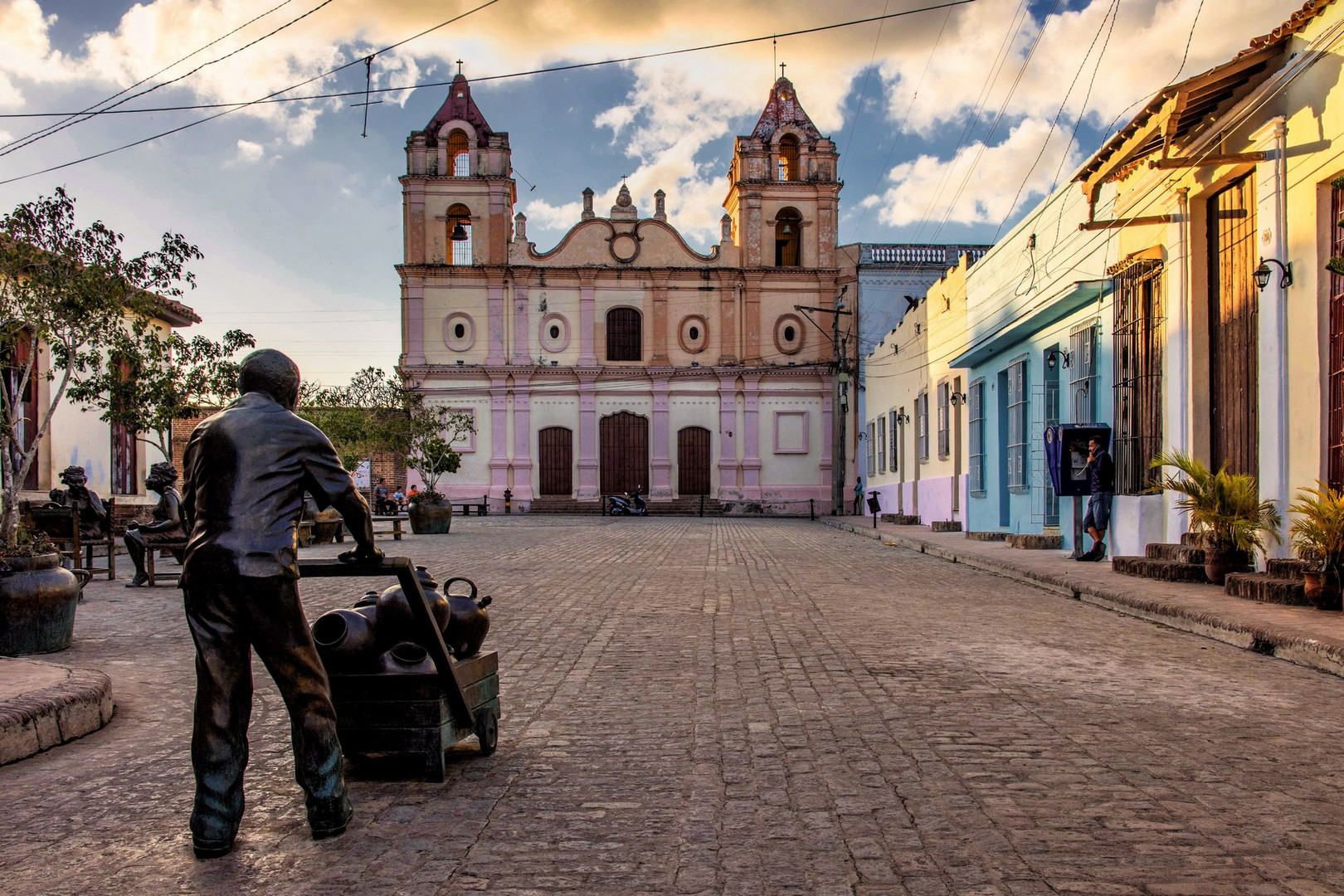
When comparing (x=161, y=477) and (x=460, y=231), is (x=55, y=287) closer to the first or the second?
(x=161, y=477)

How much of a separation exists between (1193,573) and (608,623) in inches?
236

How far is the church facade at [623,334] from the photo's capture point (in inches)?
1563

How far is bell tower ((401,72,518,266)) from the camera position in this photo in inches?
1564

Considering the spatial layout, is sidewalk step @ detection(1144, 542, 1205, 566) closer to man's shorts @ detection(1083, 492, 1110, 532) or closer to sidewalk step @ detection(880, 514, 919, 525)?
man's shorts @ detection(1083, 492, 1110, 532)

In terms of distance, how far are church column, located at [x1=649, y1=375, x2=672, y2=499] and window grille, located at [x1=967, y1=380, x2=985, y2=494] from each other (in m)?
19.4

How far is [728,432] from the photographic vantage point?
40344 millimetres

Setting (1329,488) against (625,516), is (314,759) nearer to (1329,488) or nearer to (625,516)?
(1329,488)

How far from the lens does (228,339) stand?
1933 cm

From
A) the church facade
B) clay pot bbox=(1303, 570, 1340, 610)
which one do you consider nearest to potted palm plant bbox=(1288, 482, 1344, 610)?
clay pot bbox=(1303, 570, 1340, 610)

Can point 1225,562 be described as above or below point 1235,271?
below

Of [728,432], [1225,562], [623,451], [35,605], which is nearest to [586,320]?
[623,451]

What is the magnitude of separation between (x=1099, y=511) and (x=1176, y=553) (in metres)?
2.14

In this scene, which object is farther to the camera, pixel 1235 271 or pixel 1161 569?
pixel 1235 271

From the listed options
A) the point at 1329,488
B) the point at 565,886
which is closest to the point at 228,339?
the point at 1329,488
